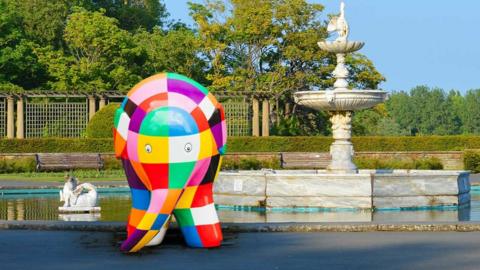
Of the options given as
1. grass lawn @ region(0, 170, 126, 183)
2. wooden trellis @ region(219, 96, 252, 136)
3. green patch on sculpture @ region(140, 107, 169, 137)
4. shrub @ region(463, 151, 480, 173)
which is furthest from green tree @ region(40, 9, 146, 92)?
green patch on sculpture @ region(140, 107, 169, 137)

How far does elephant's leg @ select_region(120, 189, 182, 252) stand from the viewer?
37.4 ft

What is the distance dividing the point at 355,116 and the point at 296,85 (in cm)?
1249

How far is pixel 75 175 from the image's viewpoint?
3372cm

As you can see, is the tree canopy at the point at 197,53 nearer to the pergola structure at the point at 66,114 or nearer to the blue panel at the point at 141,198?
the pergola structure at the point at 66,114

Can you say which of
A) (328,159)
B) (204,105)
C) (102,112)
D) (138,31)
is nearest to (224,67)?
(138,31)

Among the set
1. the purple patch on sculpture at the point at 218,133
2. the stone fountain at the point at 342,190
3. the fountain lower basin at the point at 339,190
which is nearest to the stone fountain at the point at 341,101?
the stone fountain at the point at 342,190

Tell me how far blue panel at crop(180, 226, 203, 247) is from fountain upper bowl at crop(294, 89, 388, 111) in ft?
32.2

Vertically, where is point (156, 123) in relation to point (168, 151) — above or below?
above

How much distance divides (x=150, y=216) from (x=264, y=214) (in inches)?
279

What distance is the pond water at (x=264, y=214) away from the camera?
17.2m

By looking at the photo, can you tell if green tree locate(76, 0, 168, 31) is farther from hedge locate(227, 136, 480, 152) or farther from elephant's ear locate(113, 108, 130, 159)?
elephant's ear locate(113, 108, 130, 159)

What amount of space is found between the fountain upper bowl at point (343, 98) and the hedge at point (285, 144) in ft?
69.6

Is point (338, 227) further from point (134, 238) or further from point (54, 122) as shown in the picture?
point (54, 122)

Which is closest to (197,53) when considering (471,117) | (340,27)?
(340,27)
